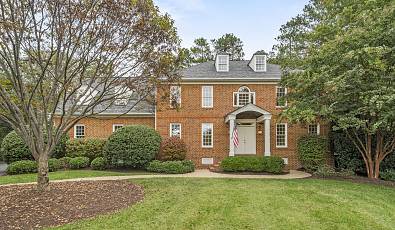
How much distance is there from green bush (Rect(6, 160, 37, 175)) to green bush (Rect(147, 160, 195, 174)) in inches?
223

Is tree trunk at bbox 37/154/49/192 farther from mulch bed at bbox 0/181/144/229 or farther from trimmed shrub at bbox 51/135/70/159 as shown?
trimmed shrub at bbox 51/135/70/159

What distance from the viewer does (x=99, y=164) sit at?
1764 centimetres

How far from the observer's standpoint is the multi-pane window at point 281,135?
2002cm

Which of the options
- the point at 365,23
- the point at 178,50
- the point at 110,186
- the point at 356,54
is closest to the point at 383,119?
the point at 356,54

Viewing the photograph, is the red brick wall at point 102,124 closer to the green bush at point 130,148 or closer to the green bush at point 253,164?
the green bush at point 130,148

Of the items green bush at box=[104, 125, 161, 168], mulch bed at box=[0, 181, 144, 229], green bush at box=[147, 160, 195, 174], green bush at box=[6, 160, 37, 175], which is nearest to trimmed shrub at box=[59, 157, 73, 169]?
green bush at box=[6, 160, 37, 175]

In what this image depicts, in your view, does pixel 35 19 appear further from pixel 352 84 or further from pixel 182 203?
pixel 352 84

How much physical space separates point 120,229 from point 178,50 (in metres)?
6.15

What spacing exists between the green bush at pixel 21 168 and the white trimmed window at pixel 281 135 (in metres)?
13.2

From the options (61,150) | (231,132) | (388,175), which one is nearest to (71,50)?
(231,132)

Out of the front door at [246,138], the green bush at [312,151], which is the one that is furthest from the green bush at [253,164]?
the front door at [246,138]

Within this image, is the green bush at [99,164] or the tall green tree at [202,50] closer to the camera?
the green bush at [99,164]

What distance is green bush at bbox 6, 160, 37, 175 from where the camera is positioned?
16.5 metres

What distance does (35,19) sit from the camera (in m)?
8.73
